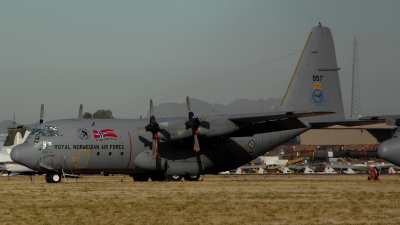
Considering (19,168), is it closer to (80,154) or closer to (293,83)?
(80,154)

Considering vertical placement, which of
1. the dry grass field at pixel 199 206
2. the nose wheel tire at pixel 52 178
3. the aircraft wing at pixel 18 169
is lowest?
the dry grass field at pixel 199 206

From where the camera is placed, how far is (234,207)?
2134cm

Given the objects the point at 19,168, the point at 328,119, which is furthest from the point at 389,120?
the point at 19,168

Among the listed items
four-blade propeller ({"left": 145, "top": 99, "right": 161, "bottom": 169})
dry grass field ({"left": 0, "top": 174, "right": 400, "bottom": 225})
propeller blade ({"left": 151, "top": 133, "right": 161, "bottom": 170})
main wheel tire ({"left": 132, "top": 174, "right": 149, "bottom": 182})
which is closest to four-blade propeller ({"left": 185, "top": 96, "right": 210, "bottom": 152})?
four-blade propeller ({"left": 145, "top": 99, "right": 161, "bottom": 169})

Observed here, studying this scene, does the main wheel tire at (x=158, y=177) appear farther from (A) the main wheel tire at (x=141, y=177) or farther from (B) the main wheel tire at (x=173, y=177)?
(B) the main wheel tire at (x=173, y=177)

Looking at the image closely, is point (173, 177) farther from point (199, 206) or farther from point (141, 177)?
point (199, 206)

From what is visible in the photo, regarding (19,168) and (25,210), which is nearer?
(25,210)

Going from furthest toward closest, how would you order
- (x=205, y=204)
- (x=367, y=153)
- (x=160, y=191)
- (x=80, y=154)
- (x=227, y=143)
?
1. (x=367, y=153)
2. (x=227, y=143)
3. (x=80, y=154)
4. (x=160, y=191)
5. (x=205, y=204)

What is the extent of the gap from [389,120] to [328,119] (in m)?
8.71

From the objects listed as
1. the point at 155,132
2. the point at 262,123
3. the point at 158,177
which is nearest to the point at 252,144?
the point at 262,123

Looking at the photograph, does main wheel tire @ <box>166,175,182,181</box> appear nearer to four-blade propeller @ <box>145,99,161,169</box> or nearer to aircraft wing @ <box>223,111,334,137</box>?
four-blade propeller @ <box>145,99,161,169</box>

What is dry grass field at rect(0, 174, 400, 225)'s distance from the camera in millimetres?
18375

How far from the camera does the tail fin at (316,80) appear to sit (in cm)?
4109

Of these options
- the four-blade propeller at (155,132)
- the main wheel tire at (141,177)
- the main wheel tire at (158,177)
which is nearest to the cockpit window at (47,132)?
the four-blade propeller at (155,132)
